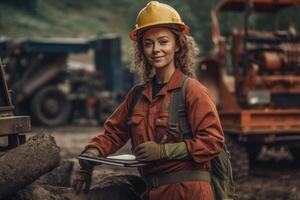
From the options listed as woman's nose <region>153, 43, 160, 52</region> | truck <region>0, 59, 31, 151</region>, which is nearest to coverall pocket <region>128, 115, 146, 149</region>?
woman's nose <region>153, 43, 160, 52</region>

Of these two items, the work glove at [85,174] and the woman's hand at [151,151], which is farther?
the work glove at [85,174]

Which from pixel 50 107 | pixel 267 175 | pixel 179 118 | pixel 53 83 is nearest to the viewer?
pixel 179 118

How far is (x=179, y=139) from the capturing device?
11.6 feet

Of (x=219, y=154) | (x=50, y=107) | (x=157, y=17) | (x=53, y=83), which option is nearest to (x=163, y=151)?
(x=219, y=154)

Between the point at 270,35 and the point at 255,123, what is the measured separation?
5.49 ft

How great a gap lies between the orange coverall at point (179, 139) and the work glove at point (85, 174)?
0.25m

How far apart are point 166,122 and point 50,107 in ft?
47.2

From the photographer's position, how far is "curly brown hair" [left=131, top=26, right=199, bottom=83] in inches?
147

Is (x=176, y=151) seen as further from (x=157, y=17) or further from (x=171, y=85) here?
(x=157, y=17)

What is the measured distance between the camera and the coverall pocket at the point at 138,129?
142 inches

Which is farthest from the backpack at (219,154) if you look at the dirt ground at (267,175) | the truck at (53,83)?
the truck at (53,83)

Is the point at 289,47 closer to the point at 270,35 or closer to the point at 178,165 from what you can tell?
the point at 270,35

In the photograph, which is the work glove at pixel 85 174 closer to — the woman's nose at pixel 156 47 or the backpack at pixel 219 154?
the backpack at pixel 219 154

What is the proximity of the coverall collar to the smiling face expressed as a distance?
81 mm
